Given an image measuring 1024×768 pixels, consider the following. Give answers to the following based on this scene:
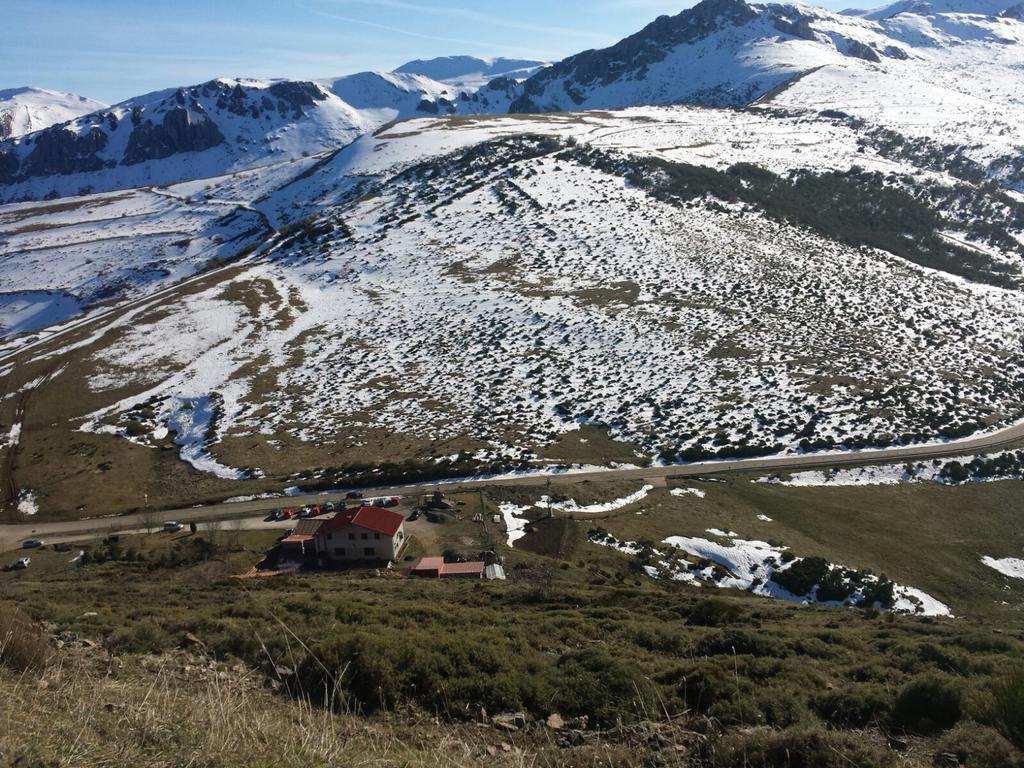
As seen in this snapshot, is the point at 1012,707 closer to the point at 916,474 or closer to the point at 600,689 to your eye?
the point at 600,689

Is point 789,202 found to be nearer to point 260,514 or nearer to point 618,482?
point 618,482

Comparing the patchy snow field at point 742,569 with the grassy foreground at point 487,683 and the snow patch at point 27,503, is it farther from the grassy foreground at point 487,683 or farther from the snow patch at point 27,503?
the snow patch at point 27,503

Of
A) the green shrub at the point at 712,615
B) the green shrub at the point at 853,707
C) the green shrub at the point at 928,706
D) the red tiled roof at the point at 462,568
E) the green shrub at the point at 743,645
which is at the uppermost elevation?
the green shrub at the point at 928,706

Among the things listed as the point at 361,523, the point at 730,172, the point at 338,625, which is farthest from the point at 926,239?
the point at 338,625

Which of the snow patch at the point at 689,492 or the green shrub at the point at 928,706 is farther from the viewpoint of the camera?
the snow patch at the point at 689,492

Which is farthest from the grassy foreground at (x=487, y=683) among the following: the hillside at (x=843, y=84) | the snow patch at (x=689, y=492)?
the hillside at (x=843, y=84)

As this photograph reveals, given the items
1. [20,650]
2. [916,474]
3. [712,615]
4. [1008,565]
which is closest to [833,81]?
[916,474]

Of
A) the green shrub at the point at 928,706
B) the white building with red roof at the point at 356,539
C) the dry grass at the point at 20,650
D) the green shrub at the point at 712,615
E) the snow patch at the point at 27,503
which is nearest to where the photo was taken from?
the dry grass at the point at 20,650

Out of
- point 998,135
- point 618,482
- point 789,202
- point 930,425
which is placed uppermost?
point 998,135
